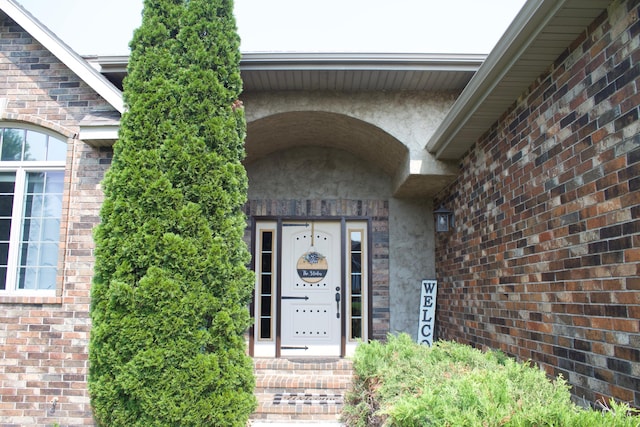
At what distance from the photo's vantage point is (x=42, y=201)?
5.34 meters

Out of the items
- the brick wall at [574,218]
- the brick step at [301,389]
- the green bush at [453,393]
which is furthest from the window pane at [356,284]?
the green bush at [453,393]

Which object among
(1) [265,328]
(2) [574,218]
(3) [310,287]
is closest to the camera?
(2) [574,218]

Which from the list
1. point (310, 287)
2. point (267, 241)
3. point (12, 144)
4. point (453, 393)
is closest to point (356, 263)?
point (310, 287)

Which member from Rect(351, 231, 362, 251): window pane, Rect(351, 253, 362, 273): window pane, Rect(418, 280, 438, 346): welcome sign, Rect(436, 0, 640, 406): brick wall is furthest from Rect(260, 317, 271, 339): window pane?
Rect(436, 0, 640, 406): brick wall

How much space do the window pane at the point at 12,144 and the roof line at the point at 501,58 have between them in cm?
467

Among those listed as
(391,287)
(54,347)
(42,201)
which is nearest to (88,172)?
(42,201)

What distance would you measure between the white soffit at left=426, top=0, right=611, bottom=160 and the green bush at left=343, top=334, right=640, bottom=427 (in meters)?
2.12

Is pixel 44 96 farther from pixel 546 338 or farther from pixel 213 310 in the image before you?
pixel 546 338

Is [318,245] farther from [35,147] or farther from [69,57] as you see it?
[69,57]

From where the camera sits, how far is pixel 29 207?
5324 millimetres

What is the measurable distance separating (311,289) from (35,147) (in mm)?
4120

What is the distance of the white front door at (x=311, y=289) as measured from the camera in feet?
24.0

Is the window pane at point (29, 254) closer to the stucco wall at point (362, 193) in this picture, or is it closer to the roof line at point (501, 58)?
the stucco wall at point (362, 193)

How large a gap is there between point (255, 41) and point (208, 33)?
10.5ft
